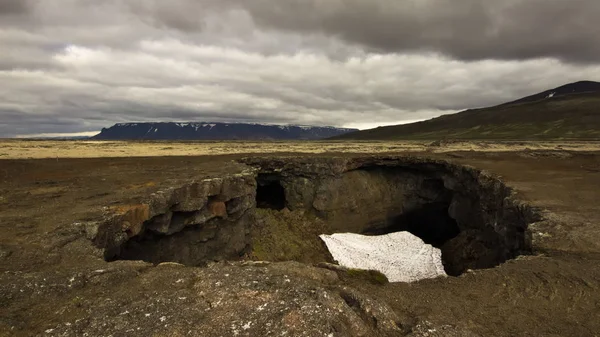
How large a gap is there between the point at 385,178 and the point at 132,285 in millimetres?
42999

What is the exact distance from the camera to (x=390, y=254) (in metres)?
39.1

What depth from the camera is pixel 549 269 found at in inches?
489

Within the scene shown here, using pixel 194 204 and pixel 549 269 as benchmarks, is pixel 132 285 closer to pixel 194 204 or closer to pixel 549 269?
pixel 549 269

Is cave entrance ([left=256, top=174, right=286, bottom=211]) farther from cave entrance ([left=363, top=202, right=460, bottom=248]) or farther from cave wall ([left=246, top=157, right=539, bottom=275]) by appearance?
cave entrance ([left=363, top=202, right=460, bottom=248])

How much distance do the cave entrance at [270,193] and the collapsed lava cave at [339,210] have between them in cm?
14

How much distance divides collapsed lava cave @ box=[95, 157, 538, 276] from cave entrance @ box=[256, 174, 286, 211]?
0.14 metres

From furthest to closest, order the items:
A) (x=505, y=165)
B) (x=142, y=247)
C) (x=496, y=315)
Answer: (x=505, y=165) < (x=142, y=247) < (x=496, y=315)

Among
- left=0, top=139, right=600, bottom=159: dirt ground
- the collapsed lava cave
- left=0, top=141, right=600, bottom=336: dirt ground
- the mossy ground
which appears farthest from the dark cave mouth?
left=0, top=141, right=600, bottom=336: dirt ground

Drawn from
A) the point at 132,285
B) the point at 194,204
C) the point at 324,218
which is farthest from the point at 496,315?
the point at 324,218

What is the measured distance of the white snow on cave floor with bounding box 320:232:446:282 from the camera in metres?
33.2

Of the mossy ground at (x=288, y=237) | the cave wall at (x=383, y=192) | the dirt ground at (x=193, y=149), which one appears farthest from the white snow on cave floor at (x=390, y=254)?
the dirt ground at (x=193, y=149)

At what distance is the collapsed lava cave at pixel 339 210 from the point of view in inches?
869

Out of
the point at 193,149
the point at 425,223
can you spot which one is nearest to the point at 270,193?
the point at 425,223

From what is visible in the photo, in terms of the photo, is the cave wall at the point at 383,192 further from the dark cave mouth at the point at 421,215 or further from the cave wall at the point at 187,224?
the cave wall at the point at 187,224
